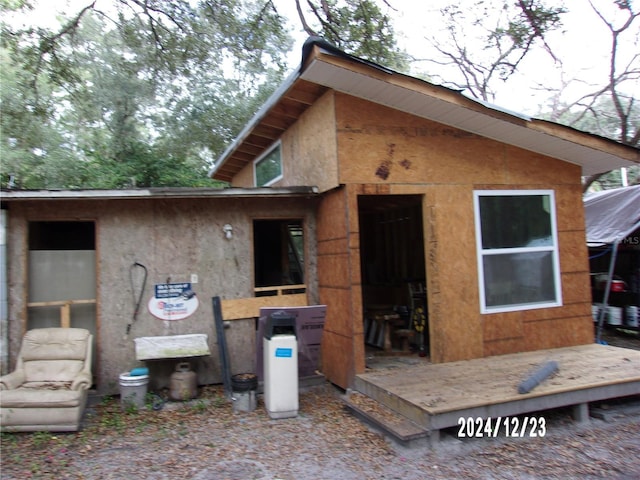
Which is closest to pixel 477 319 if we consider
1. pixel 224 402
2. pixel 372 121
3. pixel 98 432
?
pixel 372 121

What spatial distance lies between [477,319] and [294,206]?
291 centimetres

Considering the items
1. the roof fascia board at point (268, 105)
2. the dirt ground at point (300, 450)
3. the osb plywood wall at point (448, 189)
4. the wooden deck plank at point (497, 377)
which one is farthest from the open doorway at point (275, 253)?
the dirt ground at point (300, 450)

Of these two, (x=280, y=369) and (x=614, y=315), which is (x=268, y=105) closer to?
(x=280, y=369)

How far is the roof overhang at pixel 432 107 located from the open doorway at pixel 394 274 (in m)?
1.66

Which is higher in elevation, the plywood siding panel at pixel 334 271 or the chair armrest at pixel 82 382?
the plywood siding panel at pixel 334 271

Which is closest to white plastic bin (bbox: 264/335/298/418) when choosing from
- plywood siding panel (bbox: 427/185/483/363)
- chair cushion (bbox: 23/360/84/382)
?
plywood siding panel (bbox: 427/185/483/363)

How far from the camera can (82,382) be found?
4.96m

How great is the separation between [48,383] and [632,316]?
989 cm

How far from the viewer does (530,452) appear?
163 inches

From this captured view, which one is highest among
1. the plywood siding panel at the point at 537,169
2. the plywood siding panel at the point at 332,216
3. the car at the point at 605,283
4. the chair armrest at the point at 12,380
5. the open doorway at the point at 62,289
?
the plywood siding panel at the point at 537,169

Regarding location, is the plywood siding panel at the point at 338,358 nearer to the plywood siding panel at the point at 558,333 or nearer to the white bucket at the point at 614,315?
the plywood siding panel at the point at 558,333

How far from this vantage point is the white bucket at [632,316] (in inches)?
348

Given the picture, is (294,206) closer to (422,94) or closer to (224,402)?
(422,94)

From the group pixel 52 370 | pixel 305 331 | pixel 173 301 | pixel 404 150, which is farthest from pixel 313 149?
pixel 52 370
